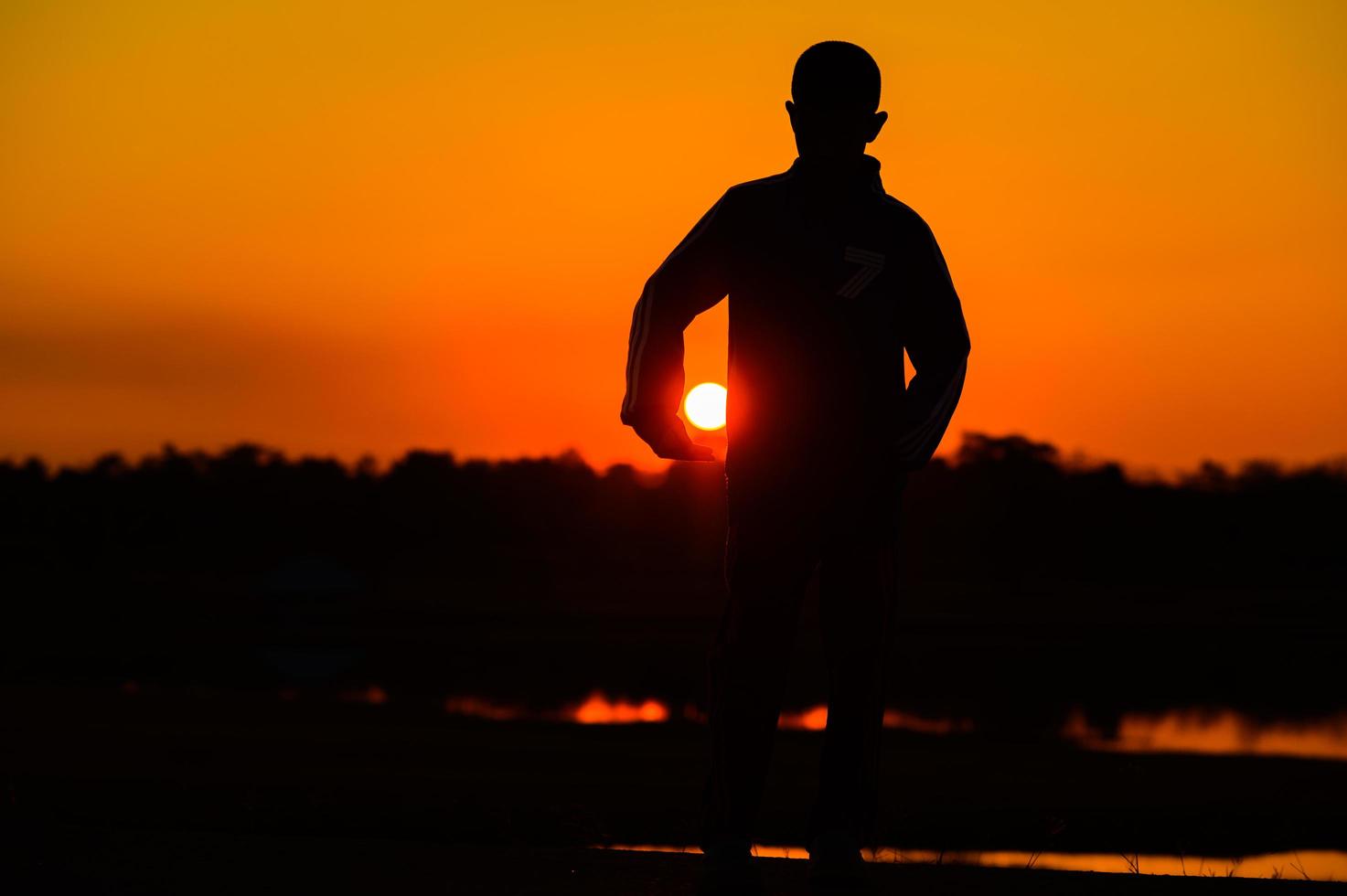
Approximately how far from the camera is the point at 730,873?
4273 mm

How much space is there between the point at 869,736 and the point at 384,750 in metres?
22.7

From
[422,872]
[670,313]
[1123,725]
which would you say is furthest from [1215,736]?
[422,872]

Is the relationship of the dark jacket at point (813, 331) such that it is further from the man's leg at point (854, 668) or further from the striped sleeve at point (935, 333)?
the man's leg at point (854, 668)

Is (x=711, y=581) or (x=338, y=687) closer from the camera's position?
(x=338, y=687)

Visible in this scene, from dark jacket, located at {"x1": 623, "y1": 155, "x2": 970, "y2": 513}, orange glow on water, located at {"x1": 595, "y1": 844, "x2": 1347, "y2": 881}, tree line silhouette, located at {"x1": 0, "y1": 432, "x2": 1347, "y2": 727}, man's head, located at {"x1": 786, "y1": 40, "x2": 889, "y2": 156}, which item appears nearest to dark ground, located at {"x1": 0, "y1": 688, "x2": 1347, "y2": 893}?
orange glow on water, located at {"x1": 595, "y1": 844, "x2": 1347, "y2": 881}

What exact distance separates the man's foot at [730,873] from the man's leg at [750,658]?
4 centimetres

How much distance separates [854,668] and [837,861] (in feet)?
1.78

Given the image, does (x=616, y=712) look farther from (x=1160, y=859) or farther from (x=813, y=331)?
(x=813, y=331)

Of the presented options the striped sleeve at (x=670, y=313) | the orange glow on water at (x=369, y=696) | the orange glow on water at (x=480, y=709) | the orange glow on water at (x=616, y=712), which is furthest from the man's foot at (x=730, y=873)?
the orange glow on water at (x=369, y=696)

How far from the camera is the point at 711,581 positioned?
94.9m

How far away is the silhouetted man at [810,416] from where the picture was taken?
4.39 metres

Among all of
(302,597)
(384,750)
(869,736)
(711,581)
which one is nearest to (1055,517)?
(711,581)

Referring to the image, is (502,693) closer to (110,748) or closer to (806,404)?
(110,748)

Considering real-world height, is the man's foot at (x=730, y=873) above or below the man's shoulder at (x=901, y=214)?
below
